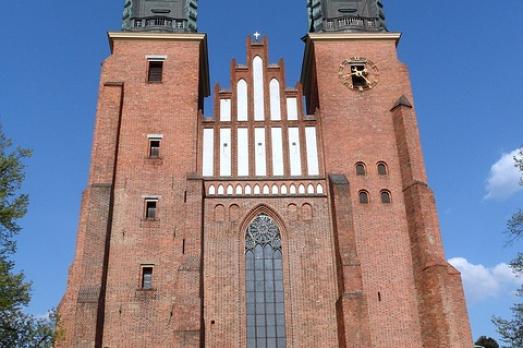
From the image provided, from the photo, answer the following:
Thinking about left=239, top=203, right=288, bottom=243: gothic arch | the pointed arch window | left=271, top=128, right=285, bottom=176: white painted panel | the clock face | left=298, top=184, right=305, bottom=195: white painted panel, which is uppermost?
the clock face

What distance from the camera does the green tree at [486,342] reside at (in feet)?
165

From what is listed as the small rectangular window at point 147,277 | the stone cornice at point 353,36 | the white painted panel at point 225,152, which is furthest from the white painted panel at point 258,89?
the small rectangular window at point 147,277

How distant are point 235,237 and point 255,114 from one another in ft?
19.7

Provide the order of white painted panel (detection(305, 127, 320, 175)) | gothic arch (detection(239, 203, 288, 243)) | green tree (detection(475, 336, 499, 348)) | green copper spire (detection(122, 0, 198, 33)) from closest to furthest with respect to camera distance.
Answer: gothic arch (detection(239, 203, 288, 243)), white painted panel (detection(305, 127, 320, 175)), green copper spire (detection(122, 0, 198, 33)), green tree (detection(475, 336, 499, 348))

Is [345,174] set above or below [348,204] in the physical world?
above

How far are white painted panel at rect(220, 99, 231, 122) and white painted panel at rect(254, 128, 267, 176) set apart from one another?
1.45 meters

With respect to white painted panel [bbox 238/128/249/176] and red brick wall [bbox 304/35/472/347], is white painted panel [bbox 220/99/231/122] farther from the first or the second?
red brick wall [bbox 304/35/472/347]

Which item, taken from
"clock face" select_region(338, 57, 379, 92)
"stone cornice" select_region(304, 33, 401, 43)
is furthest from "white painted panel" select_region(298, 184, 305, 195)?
"stone cornice" select_region(304, 33, 401, 43)

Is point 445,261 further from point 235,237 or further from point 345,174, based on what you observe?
point 235,237

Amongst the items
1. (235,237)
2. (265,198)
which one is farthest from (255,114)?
(235,237)

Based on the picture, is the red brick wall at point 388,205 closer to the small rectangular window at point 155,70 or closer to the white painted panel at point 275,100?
the white painted panel at point 275,100

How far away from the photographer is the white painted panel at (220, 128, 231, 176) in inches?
979

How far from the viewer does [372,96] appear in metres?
26.8

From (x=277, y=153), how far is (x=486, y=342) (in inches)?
1377
